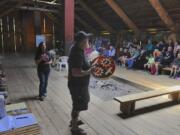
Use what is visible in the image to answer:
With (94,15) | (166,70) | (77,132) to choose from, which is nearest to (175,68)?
(166,70)

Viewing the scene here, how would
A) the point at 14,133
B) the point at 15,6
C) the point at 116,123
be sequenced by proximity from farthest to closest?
1. the point at 15,6
2. the point at 116,123
3. the point at 14,133

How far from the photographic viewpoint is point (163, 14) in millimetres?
7004

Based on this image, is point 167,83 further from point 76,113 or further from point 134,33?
point 134,33

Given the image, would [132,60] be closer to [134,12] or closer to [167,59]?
[167,59]

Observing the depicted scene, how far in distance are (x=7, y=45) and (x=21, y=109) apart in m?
12.1

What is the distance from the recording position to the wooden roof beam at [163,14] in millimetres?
6719

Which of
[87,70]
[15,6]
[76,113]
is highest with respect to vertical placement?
[15,6]

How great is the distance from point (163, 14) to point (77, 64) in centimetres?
573

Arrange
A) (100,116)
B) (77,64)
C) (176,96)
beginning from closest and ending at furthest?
(77,64)
(100,116)
(176,96)

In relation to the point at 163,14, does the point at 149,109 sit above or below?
below

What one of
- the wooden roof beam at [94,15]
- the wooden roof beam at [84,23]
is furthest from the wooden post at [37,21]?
the wooden roof beam at [94,15]

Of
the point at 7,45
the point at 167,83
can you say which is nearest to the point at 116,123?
the point at 167,83

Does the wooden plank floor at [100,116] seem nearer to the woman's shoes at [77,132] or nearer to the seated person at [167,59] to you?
the woman's shoes at [77,132]

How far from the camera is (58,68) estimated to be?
7195mm
